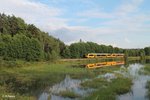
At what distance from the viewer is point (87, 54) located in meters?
121

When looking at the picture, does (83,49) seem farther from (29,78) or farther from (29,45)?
(29,78)

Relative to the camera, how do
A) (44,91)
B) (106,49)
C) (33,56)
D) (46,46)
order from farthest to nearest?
(106,49) → (46,46) → (33,56) → (44,91)

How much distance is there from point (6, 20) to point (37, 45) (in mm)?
22468

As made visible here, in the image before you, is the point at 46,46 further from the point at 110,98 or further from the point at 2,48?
the point at 110,98

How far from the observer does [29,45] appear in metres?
77.1

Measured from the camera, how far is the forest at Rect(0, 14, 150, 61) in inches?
2908

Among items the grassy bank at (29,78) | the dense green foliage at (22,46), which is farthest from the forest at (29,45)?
the grassy bank at (29,78)

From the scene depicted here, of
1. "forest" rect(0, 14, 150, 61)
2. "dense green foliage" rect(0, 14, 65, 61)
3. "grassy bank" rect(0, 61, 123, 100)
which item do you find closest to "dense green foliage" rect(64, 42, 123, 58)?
"forest" rect(0, 14, 150, 61)

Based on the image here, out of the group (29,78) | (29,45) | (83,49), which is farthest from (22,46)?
(83,49)

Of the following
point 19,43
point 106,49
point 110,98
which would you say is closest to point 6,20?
point 19,43

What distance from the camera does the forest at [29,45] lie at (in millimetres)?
73875

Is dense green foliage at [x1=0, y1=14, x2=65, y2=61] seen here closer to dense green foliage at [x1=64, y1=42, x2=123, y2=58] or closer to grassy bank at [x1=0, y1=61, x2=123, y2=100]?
grassy bank at [x1=0, y1=61, x2=123, y2=100]

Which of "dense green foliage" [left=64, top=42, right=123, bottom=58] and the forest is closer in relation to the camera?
the forest

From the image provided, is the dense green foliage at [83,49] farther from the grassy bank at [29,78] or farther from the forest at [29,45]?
the grassy bank at [29,78]
